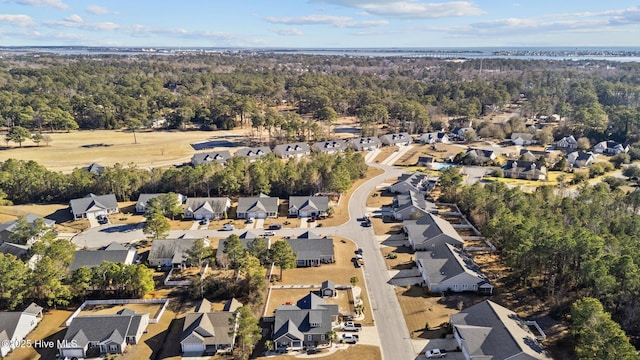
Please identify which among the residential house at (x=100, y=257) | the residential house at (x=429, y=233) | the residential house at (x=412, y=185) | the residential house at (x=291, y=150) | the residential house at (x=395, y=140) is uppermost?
the residential house at (x=395, y=140)

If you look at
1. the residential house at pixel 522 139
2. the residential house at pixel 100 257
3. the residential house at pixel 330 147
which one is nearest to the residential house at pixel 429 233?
the residential house at pixel 100 257

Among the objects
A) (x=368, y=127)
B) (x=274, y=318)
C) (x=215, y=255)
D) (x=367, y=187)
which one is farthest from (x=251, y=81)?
(x=274, y=318)

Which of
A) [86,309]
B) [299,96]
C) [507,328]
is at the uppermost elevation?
[299,96]

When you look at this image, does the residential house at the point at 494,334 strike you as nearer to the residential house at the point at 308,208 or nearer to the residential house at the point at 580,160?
the residential house at the point at 308,208

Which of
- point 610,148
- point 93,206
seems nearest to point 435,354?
point 93,206

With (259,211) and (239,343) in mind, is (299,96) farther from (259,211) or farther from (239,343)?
(239,343)

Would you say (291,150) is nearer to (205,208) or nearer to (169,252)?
(205,208)

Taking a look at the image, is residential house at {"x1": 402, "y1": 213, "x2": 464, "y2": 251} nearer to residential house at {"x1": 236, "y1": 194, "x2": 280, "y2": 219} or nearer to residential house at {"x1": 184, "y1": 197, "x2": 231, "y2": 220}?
residential house at {"x1": 236, "y1": 194, "x2": 280, "y2": 219}
